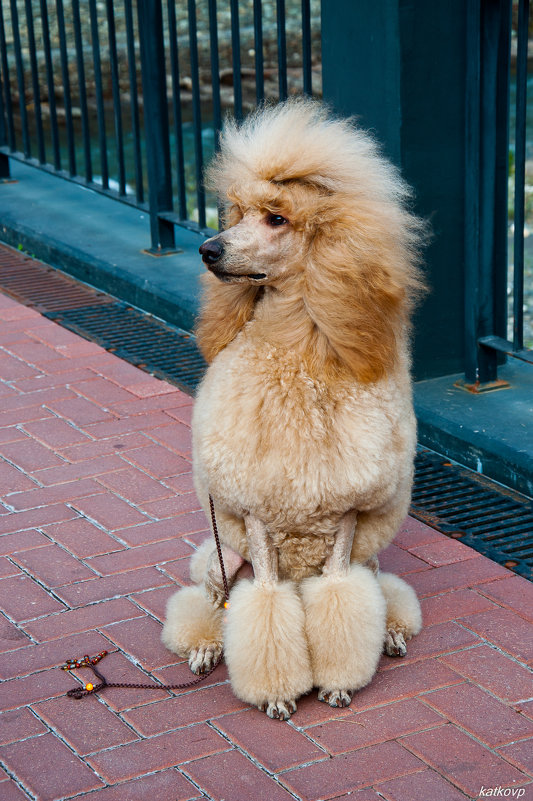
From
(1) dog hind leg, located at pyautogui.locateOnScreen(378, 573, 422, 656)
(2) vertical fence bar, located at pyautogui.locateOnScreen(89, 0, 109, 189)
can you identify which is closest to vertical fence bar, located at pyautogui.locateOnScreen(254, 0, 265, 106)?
(2) vertical fence bar, located at pyautogui.locateOnScreen(89, 0, 109, 189)

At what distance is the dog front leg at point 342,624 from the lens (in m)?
2.88

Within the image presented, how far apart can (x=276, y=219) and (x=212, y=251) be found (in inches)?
6.9

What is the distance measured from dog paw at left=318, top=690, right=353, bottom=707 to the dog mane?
84cm

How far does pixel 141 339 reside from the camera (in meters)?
5.64

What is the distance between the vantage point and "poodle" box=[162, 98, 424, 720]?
269cm

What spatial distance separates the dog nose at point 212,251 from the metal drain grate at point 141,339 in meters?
2.30

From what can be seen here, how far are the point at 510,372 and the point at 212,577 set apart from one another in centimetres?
218

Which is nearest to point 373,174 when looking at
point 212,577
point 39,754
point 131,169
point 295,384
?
point 295,384

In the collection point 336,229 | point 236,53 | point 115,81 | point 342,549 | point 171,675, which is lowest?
point 171,675

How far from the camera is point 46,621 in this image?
3.35 metres

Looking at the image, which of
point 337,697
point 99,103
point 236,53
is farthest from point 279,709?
point 99,103

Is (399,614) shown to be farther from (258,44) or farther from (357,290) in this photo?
(258,44)

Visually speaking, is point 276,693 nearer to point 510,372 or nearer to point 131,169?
point 510,372

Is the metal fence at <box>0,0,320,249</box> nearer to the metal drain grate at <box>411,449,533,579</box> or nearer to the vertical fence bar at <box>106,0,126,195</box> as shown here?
the vertical fence bar at <box>106,0,126,195</box>
